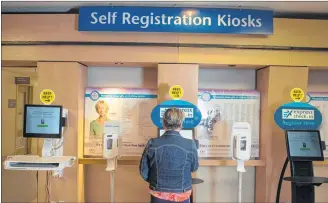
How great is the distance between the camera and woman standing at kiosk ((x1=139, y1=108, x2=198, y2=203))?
2621 millimetres

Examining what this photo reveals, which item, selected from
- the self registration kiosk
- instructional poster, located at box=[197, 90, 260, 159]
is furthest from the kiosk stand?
the self registration kiosk

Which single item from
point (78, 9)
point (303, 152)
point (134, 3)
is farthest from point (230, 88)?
point (78, 9)

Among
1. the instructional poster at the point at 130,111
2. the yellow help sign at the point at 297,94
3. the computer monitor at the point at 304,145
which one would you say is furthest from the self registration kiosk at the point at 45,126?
the yellow help sign at the point at 297,94

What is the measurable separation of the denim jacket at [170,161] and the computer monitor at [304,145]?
4.28 ft

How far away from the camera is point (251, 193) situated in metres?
4.41

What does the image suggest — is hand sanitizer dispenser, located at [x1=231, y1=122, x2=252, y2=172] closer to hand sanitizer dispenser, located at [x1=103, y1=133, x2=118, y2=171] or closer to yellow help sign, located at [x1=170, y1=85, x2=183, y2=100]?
yellow help sign, located at [x1=170, y1=85, x2=183, y2=100]

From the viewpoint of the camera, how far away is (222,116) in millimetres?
4281

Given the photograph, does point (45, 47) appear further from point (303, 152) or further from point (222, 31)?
point (303, 152)

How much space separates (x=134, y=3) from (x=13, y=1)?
1462 mm

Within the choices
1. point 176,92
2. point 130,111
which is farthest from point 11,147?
point 176,92

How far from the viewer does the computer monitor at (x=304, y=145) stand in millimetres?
3336

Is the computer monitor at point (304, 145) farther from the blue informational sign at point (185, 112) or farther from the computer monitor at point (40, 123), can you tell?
the computer monitor at point (40, 123)

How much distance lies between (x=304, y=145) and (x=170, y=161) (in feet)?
5.49

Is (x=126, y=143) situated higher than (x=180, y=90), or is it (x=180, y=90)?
(x=180, y=90)
